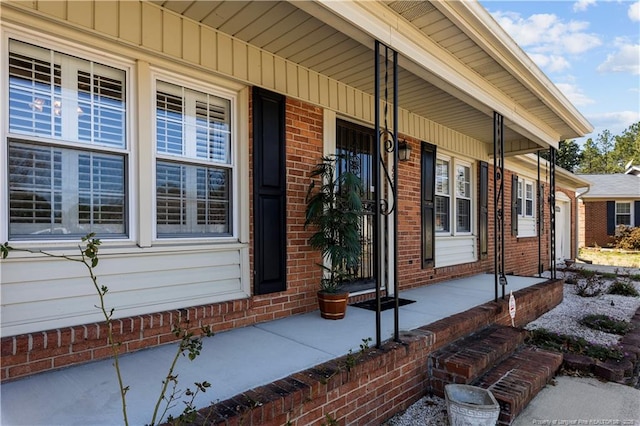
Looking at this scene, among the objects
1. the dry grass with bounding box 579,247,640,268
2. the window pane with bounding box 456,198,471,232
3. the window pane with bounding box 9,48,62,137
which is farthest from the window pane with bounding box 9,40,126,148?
the dry grass with bounding box 579,247,640,268

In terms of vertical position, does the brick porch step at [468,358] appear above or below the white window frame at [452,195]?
below

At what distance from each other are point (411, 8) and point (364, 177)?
230cm

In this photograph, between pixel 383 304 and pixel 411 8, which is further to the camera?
pixel 383 304

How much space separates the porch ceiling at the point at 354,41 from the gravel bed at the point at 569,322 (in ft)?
9.47

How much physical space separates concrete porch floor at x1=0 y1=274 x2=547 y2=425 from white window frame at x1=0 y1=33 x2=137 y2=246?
89cm

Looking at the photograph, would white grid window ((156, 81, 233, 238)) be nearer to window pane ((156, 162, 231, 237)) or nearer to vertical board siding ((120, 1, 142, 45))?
window pane ((156, 162, 231, 237))

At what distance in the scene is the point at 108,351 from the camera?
2619 millimetres

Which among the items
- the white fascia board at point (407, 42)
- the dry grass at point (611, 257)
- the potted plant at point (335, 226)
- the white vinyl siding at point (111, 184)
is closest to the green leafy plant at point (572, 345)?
the potted plant at point (335, 226)

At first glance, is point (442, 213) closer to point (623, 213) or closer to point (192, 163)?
point (192, 163)

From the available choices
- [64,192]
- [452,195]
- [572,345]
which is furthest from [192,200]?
[452,195]

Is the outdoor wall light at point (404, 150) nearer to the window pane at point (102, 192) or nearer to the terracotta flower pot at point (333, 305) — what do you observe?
the terracotta flower pot at point (333, 305)

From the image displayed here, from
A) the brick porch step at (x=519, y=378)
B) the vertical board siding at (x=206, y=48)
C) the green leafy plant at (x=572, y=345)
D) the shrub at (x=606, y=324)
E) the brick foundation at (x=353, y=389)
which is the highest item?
the vertical board siding at (x=206, y=48)

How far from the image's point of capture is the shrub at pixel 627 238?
55.4 feet

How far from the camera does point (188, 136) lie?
125 inches
